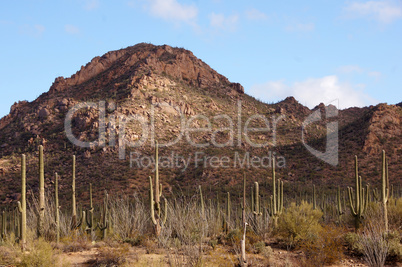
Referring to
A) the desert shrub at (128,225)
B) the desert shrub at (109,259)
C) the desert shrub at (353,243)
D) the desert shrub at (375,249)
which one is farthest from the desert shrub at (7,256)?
the desert shrub at (353,243)

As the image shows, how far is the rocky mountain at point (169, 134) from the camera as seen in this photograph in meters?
37.7

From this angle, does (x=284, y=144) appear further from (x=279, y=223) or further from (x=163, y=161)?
(x=279, y=223)

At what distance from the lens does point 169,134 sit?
1763 inches

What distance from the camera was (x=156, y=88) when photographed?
51938mm

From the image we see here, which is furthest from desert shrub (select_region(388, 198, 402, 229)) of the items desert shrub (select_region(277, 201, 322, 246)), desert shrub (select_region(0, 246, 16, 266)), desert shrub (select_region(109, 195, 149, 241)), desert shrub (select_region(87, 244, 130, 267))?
desert shrub (select_region(0, 246, 16, 266))

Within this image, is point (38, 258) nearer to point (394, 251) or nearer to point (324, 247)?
point (324, 247)

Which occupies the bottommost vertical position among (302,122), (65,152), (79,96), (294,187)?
(294,187)

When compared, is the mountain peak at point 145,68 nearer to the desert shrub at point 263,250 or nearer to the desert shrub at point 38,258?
the desert shrub at point 263,250

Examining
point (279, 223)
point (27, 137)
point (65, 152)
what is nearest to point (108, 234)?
point (279, 223)

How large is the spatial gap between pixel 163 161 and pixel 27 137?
18545 millimetres

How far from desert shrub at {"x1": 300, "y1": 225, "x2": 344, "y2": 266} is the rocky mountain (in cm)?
1821

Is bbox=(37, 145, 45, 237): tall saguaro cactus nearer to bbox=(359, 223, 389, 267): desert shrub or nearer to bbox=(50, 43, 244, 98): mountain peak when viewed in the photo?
bbox=(359, 223, 389, 267): desert shrub

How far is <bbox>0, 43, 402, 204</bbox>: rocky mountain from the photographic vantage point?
37.7 meters

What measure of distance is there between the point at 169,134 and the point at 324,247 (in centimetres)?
3378
